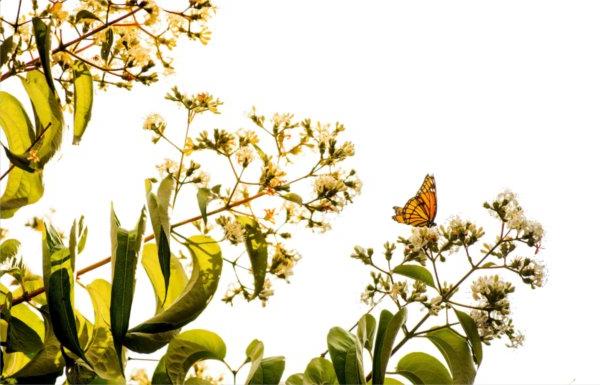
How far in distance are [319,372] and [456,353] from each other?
42 centimetres

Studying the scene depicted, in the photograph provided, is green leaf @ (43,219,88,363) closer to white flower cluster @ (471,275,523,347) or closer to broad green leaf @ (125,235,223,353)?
broad green leaf @ (125,235,223,353)

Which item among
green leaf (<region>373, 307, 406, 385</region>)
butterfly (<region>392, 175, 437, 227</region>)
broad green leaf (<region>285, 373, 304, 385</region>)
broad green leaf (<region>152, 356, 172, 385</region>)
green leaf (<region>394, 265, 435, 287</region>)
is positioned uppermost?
butterfly (<region>392, 175, 437, 227</region>)

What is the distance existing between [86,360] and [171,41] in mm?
1114

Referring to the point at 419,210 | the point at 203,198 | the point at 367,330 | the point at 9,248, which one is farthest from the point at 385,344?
the point at 9,248

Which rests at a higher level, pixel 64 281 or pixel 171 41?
pixel 171 41

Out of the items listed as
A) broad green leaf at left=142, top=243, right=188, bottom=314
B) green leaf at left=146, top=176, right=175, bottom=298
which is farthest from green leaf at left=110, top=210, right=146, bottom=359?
broad green leaf at left=142, top=243, right=188, bottom=314

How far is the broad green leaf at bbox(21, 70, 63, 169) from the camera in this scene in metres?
2.01

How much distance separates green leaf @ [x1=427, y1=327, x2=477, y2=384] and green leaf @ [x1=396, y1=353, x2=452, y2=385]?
43 millimetres

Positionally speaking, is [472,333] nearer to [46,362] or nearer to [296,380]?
[296,380]

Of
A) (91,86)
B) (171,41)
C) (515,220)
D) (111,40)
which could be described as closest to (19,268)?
(91,86)

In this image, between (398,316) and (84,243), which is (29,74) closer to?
(84,243)

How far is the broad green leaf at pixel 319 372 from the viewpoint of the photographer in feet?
6.57

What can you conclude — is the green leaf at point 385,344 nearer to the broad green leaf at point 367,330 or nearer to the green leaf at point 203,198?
the broad green leaf at point 367,330

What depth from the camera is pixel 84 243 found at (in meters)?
2.08
